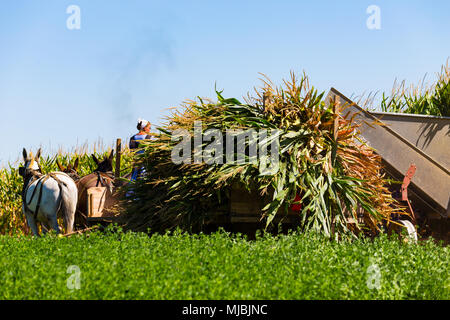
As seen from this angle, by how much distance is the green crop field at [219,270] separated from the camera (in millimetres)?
4535

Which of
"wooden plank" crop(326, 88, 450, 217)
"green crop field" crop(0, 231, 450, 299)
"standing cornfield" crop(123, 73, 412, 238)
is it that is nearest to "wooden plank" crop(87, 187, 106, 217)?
"standing cornfield" crop(123, 73, 412, 238)

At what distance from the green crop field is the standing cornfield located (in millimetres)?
756

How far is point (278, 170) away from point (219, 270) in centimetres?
222

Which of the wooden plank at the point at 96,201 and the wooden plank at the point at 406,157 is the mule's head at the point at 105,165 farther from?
the wooden plank at the point at 406,157

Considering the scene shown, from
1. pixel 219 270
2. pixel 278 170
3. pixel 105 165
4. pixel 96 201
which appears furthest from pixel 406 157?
pixel 105 165

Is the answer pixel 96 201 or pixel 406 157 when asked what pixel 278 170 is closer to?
pixel 406 157

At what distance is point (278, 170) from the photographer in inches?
274

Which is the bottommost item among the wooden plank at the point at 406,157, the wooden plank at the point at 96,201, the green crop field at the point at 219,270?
the wooden plank at the point at 96,201

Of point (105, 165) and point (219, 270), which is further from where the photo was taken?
point (105, 165)

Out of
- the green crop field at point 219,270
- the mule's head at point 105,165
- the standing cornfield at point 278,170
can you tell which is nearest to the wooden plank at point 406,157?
the standing cornfield at point 278,170

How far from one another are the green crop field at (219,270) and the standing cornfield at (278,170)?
0.76 m

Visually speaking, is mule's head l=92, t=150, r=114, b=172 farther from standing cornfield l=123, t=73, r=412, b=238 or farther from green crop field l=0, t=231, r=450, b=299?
green crop field l=0, t=231, r=450, b=299
